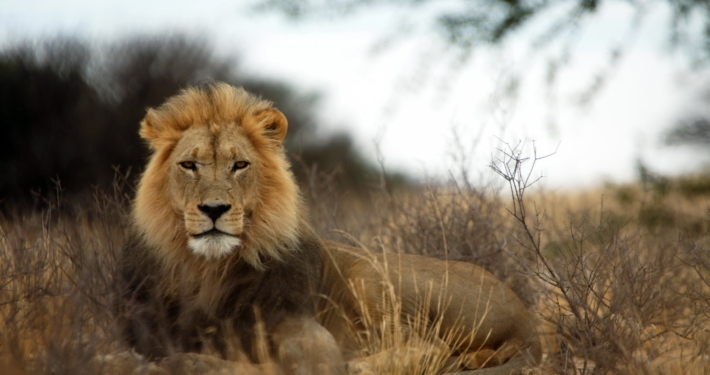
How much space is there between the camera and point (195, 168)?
448 centimetres

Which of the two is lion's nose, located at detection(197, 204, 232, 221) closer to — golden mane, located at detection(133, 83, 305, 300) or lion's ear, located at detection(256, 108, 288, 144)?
golden mane, located at detection(133, 83, 305, 300)

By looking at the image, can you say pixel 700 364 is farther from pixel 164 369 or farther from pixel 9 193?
pixel 9 193

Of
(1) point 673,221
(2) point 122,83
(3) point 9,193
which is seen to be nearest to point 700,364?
(1) point 673,221

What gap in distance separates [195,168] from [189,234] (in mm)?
394

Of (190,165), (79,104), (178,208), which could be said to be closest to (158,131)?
(190,165)

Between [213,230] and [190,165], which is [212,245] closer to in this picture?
[213,230]

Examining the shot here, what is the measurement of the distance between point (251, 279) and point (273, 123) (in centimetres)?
99

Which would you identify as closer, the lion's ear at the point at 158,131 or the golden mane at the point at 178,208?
the golden mane at the point at 178,208

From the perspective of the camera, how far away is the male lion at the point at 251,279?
172 inches

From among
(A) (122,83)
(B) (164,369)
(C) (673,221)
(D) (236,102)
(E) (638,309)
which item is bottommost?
(B) (164,369)

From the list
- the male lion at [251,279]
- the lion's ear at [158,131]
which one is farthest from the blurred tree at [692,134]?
the lion's ear at [158,131]

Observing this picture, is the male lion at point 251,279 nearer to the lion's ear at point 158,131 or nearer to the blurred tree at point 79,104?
the lion's ear at point 158,131

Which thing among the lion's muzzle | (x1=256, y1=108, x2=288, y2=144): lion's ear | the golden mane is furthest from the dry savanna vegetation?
(x1=256, y1=108, x2=288, y2=144): lion's ear

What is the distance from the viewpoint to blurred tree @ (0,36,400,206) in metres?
13.9
